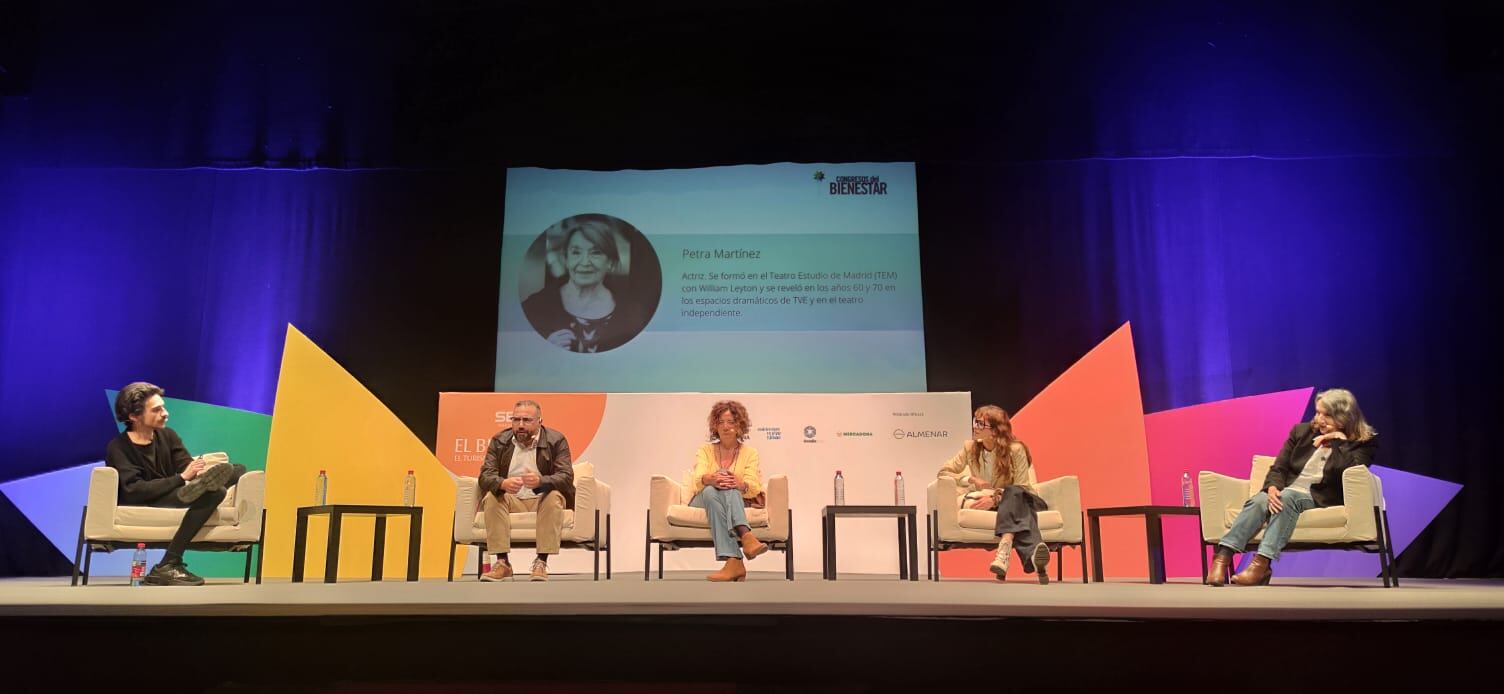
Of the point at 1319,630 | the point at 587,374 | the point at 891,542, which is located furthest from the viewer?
the point at 587,374

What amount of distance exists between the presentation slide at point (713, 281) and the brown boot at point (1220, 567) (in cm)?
239

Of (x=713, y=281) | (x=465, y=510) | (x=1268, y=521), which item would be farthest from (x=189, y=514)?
(x=1268, y=521)

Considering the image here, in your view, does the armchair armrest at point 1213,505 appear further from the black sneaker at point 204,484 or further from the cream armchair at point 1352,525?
the black sneaker at point 204,484

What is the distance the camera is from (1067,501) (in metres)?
5.08

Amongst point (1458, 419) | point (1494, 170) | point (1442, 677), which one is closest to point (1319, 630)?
point (1442, 677)

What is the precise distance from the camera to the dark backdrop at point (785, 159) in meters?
6.46

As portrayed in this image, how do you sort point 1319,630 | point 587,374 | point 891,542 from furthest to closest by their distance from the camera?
point 587,374 < point 891,542 < point 1319,630

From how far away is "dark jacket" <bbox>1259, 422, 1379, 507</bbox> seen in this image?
439 centimetres

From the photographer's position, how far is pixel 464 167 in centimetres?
682

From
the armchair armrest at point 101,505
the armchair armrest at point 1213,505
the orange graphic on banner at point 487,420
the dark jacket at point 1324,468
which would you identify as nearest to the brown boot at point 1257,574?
the dark jacket at point 1324,468

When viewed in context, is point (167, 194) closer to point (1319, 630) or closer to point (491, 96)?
point (491, 96)

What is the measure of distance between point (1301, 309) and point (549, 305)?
4772 mm

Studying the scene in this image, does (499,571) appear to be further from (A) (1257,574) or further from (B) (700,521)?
(A) (1257,574)

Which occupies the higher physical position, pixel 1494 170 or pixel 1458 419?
pixel 1494 170
